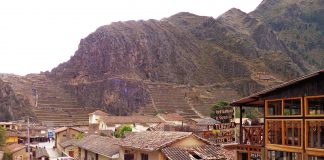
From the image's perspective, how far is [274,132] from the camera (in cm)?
1641

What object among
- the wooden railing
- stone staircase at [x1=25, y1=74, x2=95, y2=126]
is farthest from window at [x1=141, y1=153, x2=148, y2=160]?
stone staircase at [x1=25, y1=74, x2=95, y2=126]

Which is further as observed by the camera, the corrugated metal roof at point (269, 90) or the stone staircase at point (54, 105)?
the stone staircase at point (54, 105)

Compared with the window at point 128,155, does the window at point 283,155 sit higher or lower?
higher

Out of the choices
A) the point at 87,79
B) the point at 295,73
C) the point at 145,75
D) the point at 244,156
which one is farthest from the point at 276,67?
the point at 244,156

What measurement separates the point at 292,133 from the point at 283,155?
0.96 metres

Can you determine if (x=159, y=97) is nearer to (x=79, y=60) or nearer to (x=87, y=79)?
(x=87, y=79)

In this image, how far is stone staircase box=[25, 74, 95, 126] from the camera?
343ft

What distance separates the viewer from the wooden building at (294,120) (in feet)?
48.4

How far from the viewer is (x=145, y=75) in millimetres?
139875

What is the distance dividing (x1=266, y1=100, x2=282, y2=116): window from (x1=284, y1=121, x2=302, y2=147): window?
878 mm

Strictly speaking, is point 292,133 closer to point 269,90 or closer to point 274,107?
point 274,107

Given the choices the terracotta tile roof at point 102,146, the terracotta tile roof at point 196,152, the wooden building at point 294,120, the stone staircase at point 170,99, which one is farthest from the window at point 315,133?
the stone staircase at point 170,99

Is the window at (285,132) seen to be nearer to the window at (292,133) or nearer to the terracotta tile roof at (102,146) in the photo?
the window at (292,133)

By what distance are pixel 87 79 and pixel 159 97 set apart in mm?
25849
